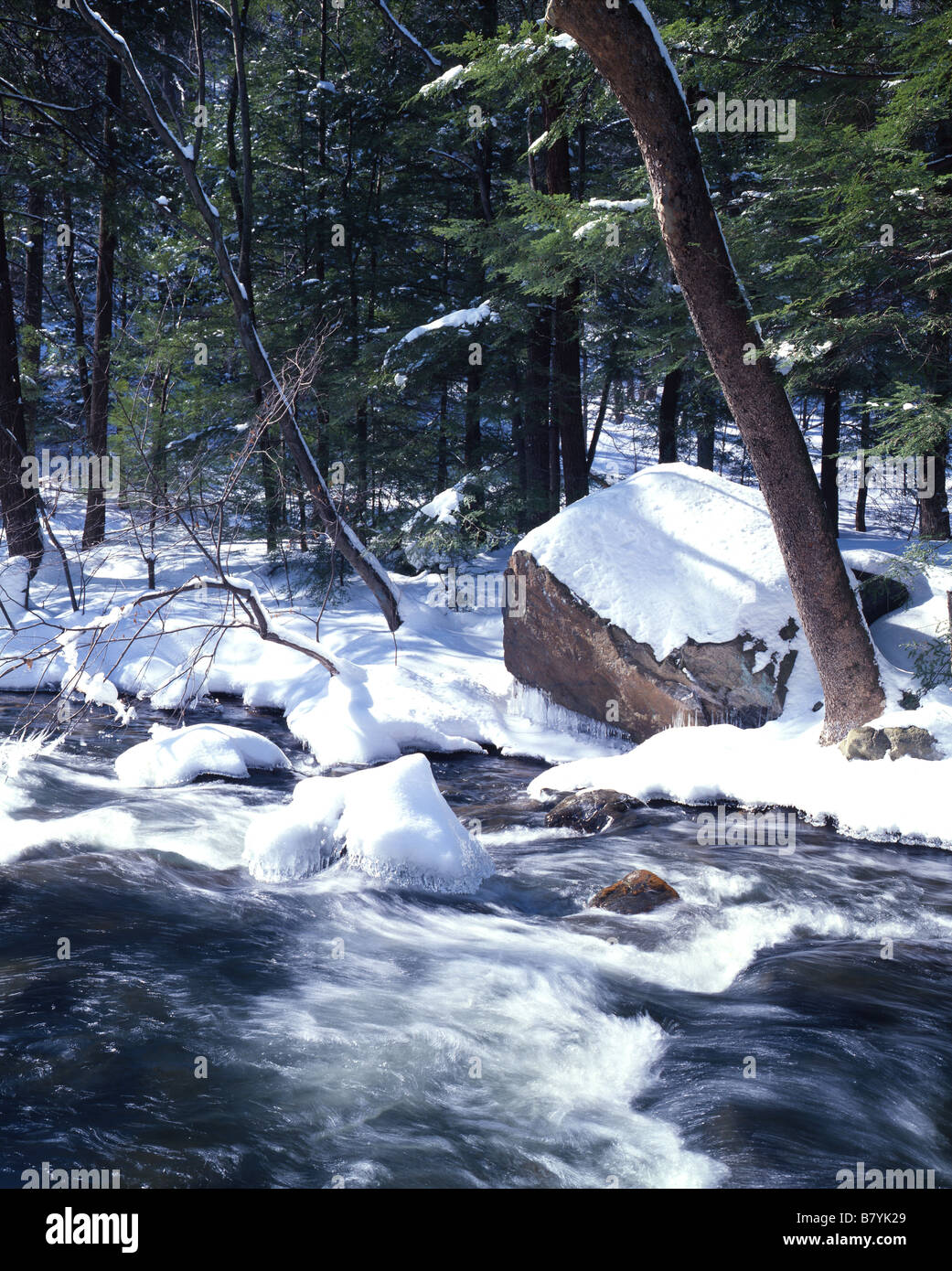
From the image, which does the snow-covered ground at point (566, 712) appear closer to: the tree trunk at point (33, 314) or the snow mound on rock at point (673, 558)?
the snow mound on rock at point (673, 558)

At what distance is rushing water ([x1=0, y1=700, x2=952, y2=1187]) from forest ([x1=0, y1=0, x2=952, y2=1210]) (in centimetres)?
2

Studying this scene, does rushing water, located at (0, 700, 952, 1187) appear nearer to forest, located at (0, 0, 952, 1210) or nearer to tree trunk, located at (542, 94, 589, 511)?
forest, located at (0, 0, 952, 1210)

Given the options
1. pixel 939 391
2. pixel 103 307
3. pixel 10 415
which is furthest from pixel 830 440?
pixel 10 415

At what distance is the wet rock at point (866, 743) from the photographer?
22.0ft

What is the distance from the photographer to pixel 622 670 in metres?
8.45

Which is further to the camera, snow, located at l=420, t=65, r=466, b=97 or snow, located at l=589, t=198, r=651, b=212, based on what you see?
snow, located at l=420, t=65, r=466, b=97

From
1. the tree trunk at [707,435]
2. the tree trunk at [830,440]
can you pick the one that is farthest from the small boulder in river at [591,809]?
the tree trunk at [707,435]

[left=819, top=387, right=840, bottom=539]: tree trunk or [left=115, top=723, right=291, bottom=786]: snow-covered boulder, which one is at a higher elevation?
→ [left=819, top=387, right=840, bottom=539]: tree trunk

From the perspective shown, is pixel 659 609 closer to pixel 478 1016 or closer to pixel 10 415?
pixel 478 1016

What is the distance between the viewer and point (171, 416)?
559 inches

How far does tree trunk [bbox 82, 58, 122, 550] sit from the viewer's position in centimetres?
1314

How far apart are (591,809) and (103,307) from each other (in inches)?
470

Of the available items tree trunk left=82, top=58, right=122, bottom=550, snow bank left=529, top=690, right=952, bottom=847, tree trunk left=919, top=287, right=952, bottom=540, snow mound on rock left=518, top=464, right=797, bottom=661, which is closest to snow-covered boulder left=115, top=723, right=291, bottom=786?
snow bank left=529, top=690, right=952, bottom=847
